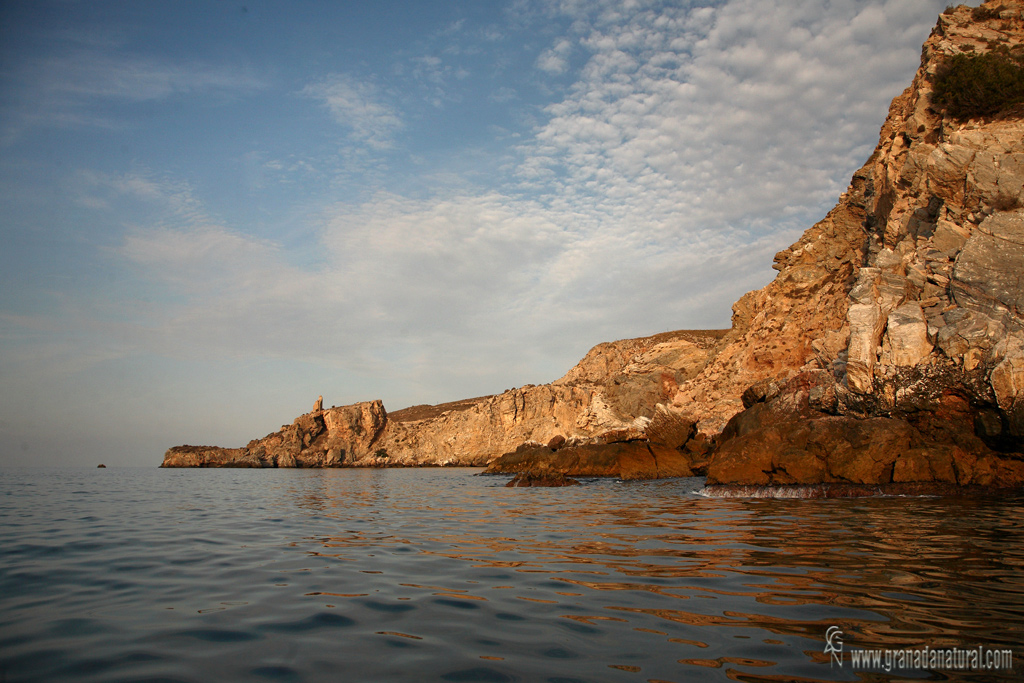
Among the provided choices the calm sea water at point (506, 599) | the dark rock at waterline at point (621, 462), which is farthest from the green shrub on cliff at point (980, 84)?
the dark rock at waterline at point (621, 462)

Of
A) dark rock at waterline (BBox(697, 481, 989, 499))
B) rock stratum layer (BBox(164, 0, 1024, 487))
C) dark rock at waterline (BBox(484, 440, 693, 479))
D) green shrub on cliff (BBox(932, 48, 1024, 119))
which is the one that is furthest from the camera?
dark rock at waterline (BBox(484, 440, 693, 479))

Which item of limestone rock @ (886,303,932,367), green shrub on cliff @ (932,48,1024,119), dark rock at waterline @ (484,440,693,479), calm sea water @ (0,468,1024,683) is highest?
green shrub on cliff @ (932,48,1024,119)

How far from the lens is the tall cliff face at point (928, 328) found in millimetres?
17406

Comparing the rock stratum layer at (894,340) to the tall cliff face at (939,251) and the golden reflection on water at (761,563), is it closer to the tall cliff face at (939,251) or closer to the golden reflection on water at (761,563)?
the tall cliff face at (939,251)

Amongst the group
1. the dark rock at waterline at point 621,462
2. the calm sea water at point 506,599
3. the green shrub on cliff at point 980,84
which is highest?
the green shrub on cliff at point 980,84

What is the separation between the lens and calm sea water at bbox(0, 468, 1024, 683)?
3.95 meters

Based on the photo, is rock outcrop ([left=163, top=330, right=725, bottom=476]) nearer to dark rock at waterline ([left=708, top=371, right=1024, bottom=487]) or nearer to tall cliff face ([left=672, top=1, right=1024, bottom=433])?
tall cliff face ([left=672, top=1, right=1024, bottom=433])

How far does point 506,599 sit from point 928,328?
71.1ft

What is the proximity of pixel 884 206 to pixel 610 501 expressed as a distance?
2312cm

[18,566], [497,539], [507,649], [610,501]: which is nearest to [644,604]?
[507,649]

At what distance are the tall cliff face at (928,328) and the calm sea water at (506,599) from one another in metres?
7.46

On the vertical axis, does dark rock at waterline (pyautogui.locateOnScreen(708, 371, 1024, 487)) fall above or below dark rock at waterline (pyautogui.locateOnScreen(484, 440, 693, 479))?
above

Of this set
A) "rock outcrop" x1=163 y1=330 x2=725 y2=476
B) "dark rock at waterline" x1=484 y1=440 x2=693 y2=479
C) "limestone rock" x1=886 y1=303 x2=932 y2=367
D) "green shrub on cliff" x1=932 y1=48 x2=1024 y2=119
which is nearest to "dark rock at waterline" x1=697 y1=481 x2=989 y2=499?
"limestone rock" x1=886 y1=303 x2=932 y2=367

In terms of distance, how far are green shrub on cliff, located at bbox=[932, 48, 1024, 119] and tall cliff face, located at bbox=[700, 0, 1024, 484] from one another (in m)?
0.37
